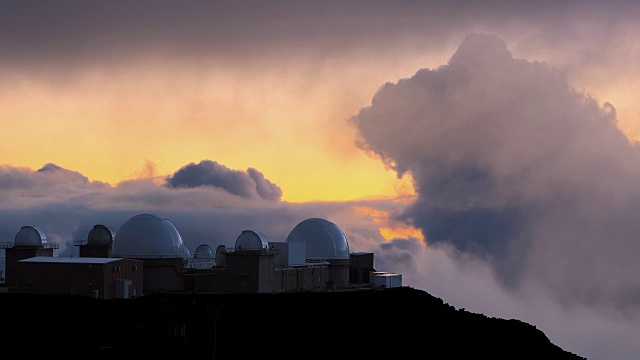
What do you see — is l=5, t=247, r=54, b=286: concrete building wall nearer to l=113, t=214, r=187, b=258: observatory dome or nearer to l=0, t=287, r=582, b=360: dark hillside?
A: l=113, t=214, r=187, b=258: observatory dome

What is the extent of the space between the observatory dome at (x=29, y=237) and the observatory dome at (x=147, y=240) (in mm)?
16584

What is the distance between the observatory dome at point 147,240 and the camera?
8038 cm

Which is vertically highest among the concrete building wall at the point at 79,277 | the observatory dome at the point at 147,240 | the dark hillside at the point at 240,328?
the observatory dome at the point at 147,240

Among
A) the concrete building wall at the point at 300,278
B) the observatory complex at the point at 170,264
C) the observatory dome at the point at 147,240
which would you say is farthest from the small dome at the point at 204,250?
the observatory dome at the point at 147,240

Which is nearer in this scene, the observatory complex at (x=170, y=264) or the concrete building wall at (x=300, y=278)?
the observatory complex at (x=170, y=264)

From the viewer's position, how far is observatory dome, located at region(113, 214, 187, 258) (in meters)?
80.4

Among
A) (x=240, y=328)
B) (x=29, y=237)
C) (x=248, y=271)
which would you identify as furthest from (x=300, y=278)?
(x=29, y=237)

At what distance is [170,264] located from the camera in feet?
265

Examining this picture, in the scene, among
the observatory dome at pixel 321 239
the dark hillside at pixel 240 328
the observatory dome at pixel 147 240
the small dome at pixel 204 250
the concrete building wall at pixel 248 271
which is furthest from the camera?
the small dome at pixel 204 250

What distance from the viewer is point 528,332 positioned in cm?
9288

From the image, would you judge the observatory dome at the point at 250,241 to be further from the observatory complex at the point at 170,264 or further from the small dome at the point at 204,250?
the small dome at the point at 204,250

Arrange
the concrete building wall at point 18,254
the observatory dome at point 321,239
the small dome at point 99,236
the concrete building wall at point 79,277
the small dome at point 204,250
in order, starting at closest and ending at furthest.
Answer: the concrete building wall at point 79,277 → the small dome at point 99,236 → the observatory dome at point 321,239 → the concrete building wall at point 18,254 → the small dome at point 204,250

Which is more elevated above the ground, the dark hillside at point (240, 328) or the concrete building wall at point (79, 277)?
the concrete building wall at point (79, 277)

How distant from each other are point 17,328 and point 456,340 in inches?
1371
